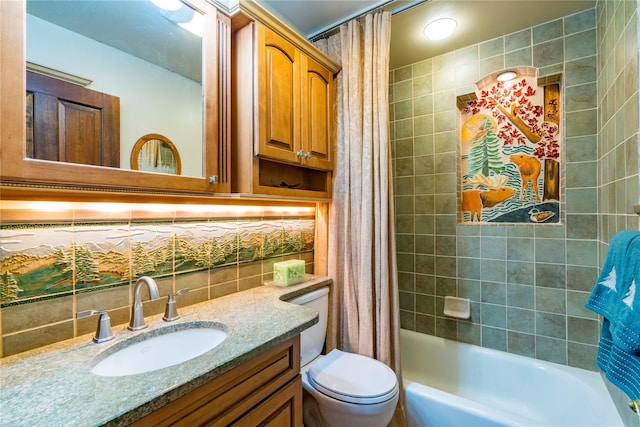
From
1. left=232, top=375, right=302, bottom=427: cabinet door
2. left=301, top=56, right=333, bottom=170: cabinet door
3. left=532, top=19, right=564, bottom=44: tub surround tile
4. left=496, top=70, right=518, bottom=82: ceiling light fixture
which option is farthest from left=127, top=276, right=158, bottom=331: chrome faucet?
left=532, top=19, right=564, bottom=44: tub surround tile

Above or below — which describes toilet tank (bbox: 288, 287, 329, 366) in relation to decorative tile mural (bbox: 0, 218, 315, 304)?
below

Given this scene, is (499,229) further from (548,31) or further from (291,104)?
(291,104)

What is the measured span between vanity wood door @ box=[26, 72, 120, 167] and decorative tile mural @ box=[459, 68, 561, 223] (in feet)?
6.96

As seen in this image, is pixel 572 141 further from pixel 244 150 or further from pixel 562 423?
pixel 244 150

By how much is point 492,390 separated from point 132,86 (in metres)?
2.59

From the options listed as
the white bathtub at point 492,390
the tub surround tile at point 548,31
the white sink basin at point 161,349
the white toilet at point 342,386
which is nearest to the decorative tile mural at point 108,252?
the white sink basin at point 161,349

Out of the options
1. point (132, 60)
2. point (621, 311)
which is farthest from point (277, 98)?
point (621, 311)

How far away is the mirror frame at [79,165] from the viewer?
729 millimetres

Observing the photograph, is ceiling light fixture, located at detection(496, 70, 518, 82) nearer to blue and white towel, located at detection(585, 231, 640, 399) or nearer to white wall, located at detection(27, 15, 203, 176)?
blue and white towel, located at detection(585, 231, 640, 399)

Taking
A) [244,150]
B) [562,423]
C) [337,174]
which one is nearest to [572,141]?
[337,174]

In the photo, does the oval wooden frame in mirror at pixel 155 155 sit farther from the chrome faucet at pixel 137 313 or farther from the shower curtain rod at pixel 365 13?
the shower curtain rod at pixel 365 13

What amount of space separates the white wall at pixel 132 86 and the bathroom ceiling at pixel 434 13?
961 mm

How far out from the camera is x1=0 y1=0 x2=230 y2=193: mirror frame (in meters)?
0.73

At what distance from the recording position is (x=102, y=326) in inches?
38.9
